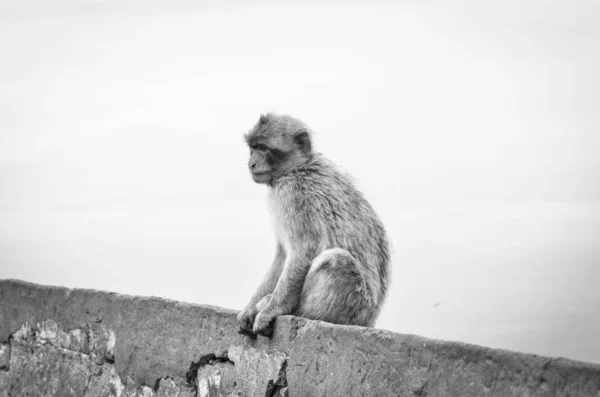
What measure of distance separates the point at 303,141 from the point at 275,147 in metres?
0.24

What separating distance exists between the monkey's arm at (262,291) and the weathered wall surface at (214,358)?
77 mm

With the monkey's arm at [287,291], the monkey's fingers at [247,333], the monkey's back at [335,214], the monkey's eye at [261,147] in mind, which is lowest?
the monkey's fingers at [247,333]

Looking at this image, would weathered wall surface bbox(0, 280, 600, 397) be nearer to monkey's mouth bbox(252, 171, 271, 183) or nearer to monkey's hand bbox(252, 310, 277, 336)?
monkey's hand bbox(252, 310, 277, 336)

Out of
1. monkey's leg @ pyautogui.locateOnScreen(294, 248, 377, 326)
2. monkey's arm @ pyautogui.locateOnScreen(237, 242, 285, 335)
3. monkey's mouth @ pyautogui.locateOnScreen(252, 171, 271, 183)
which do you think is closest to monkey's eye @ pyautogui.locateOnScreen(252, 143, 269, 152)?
monkey's mouth @ pyautogui.locateOnScreen(252, 171, 271, 183)

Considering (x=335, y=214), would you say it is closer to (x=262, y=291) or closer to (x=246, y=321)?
(x=262, y=291)

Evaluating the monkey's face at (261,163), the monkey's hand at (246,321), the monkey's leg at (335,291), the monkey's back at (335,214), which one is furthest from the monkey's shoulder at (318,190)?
the monkey's hand at (246,321)

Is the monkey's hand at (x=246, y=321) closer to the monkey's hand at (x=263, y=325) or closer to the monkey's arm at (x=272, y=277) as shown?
the monkey's hand at (x=263, y=325)

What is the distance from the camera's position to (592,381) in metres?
2.55

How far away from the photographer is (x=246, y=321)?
421cm

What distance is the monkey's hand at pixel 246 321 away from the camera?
165 inches

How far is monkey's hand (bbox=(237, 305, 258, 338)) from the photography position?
13.7ft

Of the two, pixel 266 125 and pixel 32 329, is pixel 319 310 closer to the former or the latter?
pixel 266 125

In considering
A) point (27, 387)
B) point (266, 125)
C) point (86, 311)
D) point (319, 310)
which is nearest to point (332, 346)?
point (319, 310)

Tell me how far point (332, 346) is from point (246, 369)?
27.7 inches
